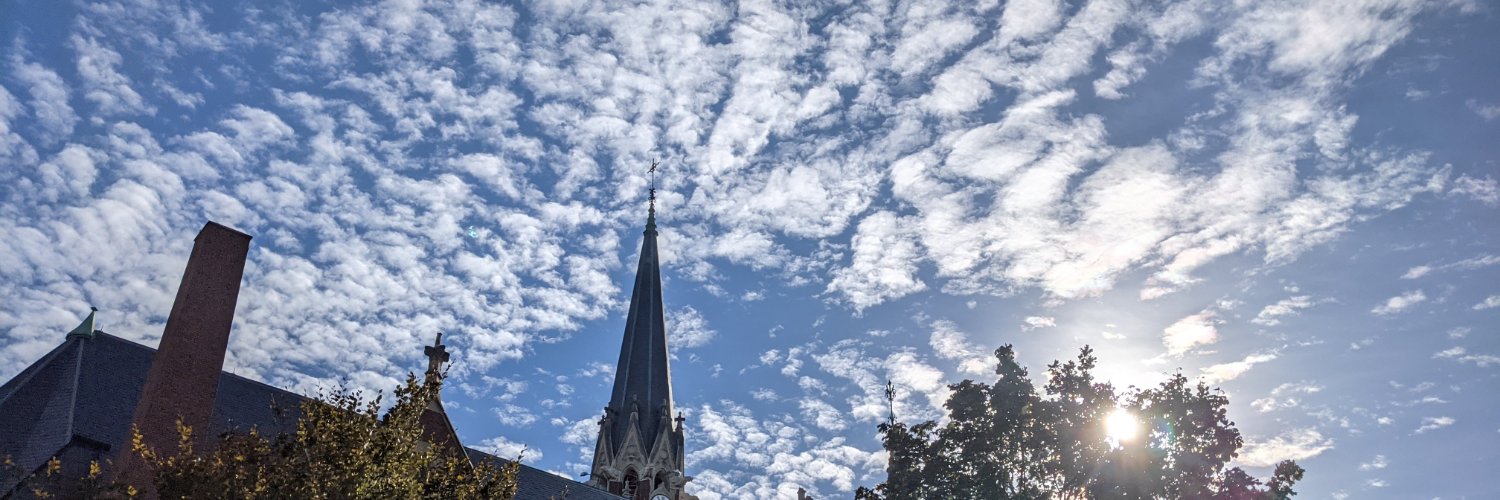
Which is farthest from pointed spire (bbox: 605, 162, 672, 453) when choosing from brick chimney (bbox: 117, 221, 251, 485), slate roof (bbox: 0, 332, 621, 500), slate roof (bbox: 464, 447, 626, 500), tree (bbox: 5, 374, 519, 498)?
tree (bbox: 5, 374, 519, 498)

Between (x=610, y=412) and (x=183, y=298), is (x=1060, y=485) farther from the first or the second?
(x=610, y=412)

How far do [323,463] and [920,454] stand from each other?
18.6m

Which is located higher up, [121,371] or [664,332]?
[664,332]

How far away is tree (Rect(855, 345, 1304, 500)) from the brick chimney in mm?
17221

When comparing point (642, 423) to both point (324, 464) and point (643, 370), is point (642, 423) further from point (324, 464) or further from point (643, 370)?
point (324, 464)

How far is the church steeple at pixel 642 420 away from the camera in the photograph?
52.8 metres

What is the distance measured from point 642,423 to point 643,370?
3.33 m

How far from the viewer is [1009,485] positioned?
27.5m

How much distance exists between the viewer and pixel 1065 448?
2730 cm

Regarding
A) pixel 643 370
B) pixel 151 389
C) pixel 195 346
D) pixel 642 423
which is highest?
pixel 643 370

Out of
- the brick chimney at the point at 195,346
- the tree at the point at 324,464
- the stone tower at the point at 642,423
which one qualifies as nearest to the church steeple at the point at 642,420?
the stone tower at the point at 642,423

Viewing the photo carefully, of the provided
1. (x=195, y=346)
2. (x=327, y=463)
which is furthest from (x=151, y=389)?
(x=327, y=463)

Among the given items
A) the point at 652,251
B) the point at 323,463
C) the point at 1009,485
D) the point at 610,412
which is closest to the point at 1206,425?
the point at 1009,485

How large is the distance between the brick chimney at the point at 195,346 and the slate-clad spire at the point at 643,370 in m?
32.6
